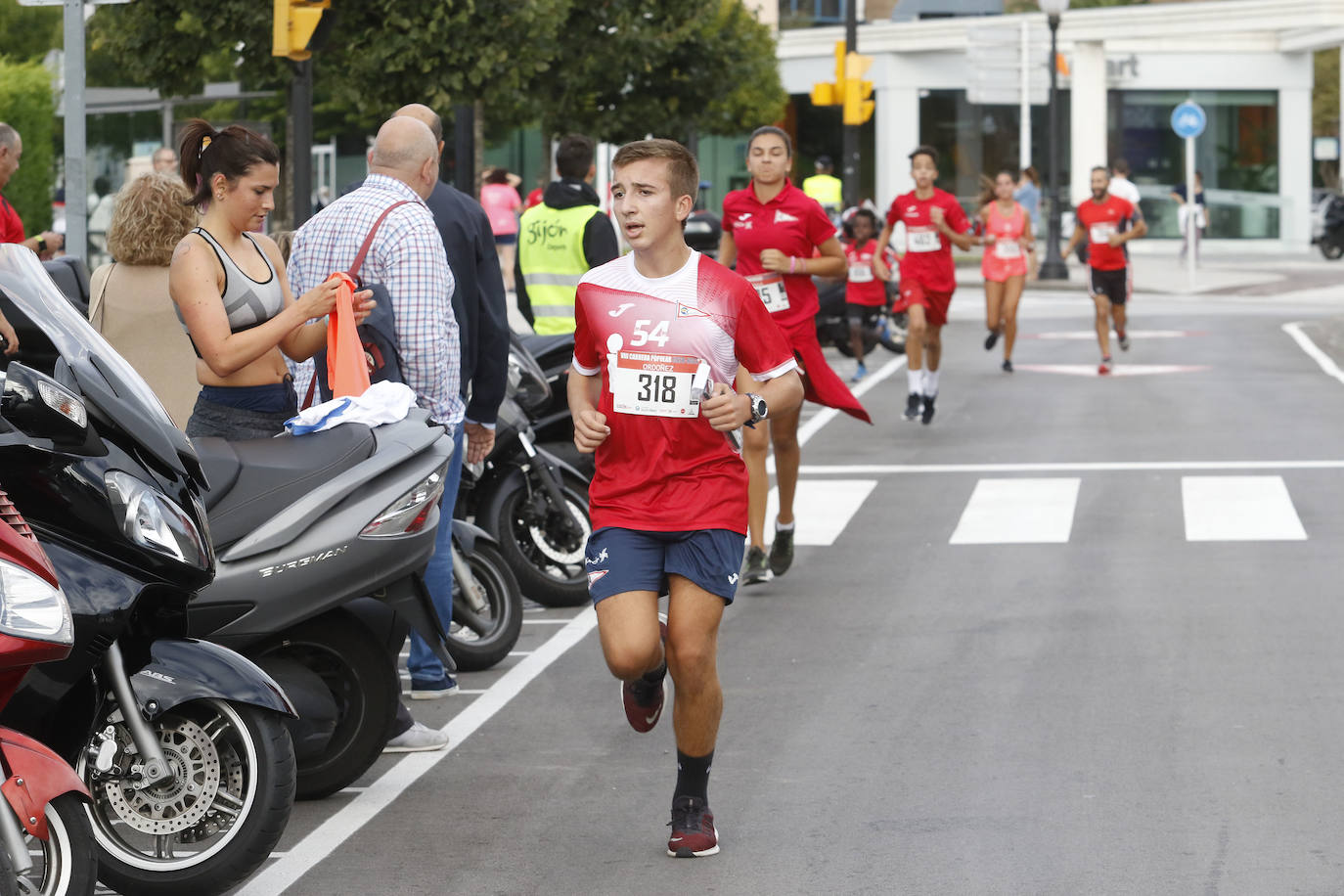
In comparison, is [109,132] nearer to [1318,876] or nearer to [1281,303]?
[1281,303]

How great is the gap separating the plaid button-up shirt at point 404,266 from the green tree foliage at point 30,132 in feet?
55.7

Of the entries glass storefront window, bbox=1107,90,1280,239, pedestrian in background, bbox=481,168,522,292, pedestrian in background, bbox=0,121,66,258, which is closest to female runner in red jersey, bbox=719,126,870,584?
pedestrian in background, bbox=0,121,66,258

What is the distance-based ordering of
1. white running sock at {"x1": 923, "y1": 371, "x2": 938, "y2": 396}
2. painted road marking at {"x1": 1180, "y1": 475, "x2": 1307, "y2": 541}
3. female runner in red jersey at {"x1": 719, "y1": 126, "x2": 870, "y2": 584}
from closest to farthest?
female runner in red jersey at {"x1": 719, "y1": 126, "x2": 870, "y2": 584}
painted road marking at {"x1": 1180, "y1": 475, "x2": 1307, "y2": 541}
white running sock at {"x1": 923, "y1": 371, "x2": 938, "y2": 396}

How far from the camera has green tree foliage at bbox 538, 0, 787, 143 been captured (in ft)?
96.7

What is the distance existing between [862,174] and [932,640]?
156 feet

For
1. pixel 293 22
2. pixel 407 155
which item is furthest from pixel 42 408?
pixel 293 22

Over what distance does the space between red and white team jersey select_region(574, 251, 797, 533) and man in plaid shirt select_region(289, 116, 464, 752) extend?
1420 mm

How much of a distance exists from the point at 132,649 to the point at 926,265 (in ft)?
40.5

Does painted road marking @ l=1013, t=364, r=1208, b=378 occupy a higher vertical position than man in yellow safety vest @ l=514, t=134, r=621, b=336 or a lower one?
lower

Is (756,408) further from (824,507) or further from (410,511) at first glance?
(824,507)

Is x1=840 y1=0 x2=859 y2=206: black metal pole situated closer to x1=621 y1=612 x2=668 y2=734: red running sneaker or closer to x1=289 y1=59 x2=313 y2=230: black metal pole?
x1=289 y1=59 x2=313 y2=230: black metal pole

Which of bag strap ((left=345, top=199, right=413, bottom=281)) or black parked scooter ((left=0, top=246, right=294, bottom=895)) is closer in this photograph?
black parked scooter ((left=0, top=246, right=294, bottom=895))

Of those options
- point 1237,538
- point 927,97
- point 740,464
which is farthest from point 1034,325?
point 927,97

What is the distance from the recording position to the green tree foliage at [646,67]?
2948 cm
